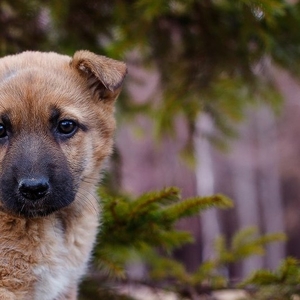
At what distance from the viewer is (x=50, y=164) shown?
8.68 feet

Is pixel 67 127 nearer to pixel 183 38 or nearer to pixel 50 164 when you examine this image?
pixel 50 164

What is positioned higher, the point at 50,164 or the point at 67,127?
the point at 67,127

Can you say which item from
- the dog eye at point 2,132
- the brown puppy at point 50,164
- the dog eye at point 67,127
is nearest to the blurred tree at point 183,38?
the brown puppy at point 50,164

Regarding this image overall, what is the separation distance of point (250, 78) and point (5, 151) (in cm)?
200

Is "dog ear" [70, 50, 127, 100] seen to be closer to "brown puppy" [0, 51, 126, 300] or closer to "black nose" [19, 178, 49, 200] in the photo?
"brown puppy" [0, 51, 126, 300]

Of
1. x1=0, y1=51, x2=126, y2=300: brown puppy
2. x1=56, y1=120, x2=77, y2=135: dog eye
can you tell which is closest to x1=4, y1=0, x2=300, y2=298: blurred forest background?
x1=0, y1=51, x2=126, y2=300: brown puppy

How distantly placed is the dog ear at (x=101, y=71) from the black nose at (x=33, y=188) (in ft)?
1.84

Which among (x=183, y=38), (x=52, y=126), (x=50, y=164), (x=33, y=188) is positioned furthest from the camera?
(x=183, y=38)

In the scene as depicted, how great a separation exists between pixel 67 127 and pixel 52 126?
90 mm

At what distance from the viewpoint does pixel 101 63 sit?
2.87 metres

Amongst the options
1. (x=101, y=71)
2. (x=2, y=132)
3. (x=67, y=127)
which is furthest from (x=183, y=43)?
(x=2, y=132)

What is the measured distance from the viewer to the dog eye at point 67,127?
280 centimetres

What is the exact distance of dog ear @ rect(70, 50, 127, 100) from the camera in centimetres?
280

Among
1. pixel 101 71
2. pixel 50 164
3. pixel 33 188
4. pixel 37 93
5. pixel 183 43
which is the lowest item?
pixel 33 188
